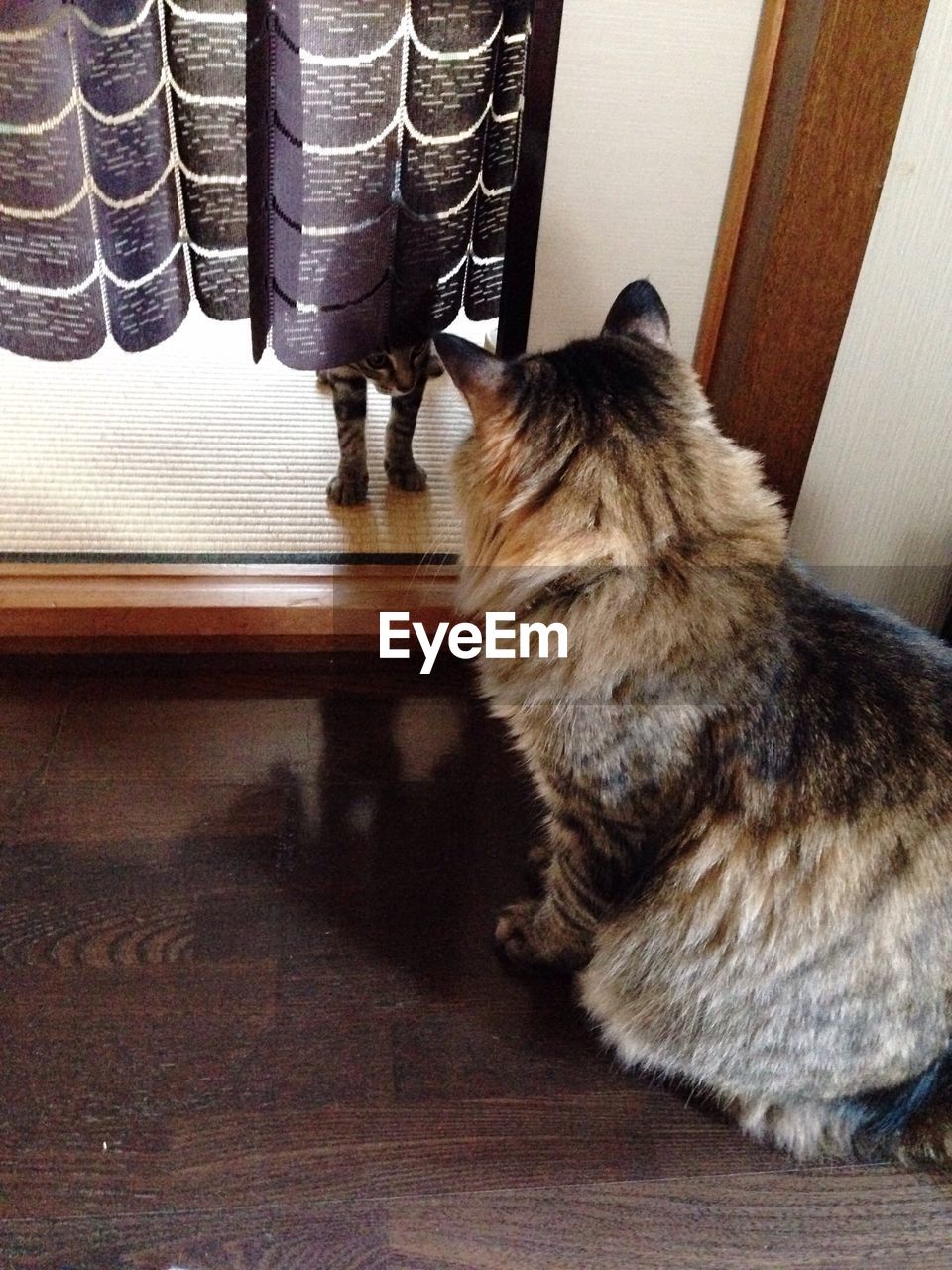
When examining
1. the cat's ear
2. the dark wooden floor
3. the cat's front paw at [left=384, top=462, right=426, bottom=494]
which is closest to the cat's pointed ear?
the cat's ear

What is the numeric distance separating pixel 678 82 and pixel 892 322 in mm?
417

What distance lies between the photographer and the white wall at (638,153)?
1143 mm

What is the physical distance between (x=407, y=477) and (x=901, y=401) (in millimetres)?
875

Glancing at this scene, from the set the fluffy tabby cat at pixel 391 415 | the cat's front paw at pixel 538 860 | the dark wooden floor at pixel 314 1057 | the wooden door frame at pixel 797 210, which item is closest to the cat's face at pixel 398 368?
the fluffy tabby cat at pixel 391 415

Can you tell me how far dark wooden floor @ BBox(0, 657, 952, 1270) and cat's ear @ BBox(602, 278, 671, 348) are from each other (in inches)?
26.0

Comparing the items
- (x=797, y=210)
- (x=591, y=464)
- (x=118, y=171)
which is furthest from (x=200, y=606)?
(x=797, y=210)

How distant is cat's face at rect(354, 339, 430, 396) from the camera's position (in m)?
1.54

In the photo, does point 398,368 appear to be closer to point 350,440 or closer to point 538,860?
point 350,440

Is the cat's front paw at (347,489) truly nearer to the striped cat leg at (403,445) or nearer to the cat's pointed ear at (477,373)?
the striped cat leg at (403,445)

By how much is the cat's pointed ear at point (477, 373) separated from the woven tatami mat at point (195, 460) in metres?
0.59

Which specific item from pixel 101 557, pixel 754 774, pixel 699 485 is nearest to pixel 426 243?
pixel 699 485

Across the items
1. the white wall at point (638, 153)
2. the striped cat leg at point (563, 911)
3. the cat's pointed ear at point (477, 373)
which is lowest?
the striped cat leg at point (563, 911)

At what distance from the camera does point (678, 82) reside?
118 centimetres

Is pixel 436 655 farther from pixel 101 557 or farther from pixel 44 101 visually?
pixel 44 101
